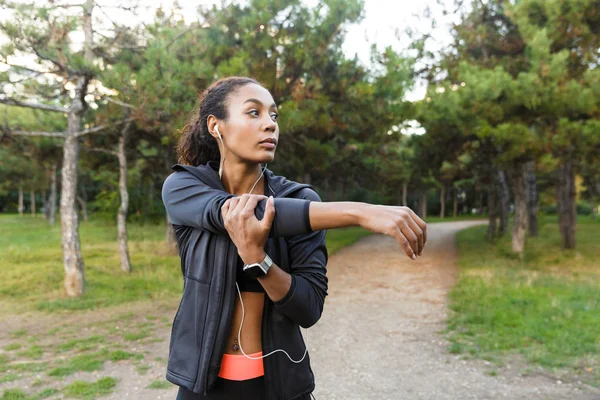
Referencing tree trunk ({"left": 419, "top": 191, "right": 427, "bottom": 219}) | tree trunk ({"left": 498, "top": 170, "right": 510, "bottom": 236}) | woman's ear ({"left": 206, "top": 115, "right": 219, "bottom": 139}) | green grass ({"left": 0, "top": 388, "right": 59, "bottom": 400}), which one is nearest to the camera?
woman's ear ({"left": 206, "top": 115, "right": 219, "bottom": 139})

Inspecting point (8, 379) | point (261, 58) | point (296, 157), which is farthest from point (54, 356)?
point (296, 157)

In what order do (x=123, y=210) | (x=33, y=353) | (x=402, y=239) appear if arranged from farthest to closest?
1. (x=123, y=210)
2. (x=33, y=353)
3. (x=402, y=239)

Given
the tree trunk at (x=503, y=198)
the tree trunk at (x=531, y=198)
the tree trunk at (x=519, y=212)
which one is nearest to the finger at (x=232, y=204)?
the tree trunk at (x=519, y=212)

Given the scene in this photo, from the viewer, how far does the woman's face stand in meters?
1.56

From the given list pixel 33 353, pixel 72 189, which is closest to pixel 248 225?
pixel 33 353

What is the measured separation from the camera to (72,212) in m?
8.78

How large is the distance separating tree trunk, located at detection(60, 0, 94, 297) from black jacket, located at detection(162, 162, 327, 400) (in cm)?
778

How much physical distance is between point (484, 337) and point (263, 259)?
5.79 meters

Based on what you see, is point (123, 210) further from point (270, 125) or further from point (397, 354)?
point (270, 125)

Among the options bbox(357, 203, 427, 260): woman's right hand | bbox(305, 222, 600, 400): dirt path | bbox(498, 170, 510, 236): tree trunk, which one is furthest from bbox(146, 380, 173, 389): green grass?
bbox(498, 170, 510, 236): tree trunk

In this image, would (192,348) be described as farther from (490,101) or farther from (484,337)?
(490,101)

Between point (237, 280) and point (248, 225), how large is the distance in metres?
0.34

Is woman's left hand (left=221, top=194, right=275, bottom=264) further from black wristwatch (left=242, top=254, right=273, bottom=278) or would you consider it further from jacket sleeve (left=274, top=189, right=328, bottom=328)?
jacket sleeve (left=274, top=189, right=328, bottom=328)

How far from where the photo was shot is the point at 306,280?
4.92 ft
